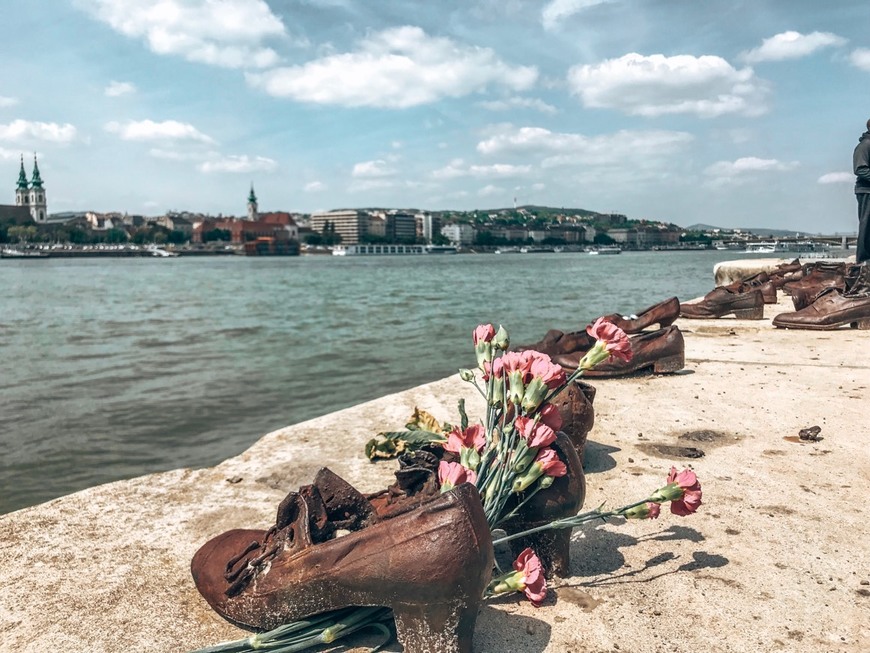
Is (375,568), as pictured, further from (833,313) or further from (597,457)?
(833,313)

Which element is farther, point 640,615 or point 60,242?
point 60,242

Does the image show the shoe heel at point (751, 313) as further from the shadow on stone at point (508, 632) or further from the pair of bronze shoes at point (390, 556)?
the shadow on stone at point (508, 632)

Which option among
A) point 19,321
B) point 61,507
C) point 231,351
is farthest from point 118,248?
point 61,507

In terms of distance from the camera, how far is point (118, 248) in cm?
15838

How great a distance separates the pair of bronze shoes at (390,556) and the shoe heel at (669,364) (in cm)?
357

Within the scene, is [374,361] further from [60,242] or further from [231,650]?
[60,242]

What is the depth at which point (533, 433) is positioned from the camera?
2.22m

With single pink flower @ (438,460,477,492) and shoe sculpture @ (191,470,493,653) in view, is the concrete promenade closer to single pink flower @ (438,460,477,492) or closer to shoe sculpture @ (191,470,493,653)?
shoe sculpture @ (191,470,493,653)

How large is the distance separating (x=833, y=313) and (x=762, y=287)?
11.5ft

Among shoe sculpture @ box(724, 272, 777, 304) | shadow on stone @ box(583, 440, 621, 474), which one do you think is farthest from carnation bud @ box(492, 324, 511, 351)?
shoe sculpture @ box(724, 272, 777, 304)

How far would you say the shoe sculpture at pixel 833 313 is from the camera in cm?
816

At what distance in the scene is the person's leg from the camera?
10305mm

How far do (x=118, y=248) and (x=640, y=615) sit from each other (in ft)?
570

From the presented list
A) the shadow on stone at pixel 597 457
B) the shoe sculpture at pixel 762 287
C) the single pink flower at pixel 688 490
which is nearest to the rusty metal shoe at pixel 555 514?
the single pink flower at pixel 688 490
